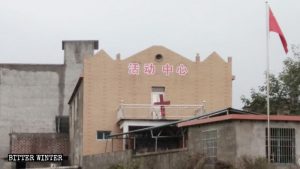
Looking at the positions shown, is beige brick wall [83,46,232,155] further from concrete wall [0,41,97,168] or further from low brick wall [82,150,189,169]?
concrete wall [0,41,97,168]

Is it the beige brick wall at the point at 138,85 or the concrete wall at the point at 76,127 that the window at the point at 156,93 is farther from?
the concrete wall at the point at 76,127

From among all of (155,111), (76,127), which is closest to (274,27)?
(155,111)

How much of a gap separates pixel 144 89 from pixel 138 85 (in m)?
0.42

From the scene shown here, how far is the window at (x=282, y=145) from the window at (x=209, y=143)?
197 cm

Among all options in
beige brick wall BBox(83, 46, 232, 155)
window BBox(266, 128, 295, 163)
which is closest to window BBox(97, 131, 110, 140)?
beige brick wall BBox(83, 46, 232, 155)

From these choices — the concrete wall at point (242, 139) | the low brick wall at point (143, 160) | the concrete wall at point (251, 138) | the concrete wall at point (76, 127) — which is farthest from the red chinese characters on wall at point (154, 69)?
the concrete wall at point (251, 138)

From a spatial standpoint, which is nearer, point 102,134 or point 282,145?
point 282,145

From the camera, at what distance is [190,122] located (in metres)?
26.0

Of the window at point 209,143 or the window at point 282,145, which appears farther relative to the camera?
the window at point 209,143

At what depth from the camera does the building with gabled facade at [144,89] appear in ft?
134

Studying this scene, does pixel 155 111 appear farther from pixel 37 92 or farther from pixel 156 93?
pixel 37 92

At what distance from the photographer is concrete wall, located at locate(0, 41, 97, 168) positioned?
181 ft

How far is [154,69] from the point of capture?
136 ft

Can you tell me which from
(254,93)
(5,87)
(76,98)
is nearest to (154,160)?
(254,93)
